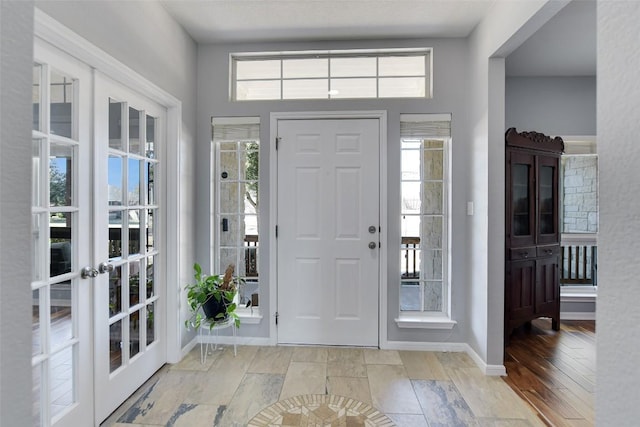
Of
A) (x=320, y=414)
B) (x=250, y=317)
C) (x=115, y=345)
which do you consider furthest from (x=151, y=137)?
(x=320, y=414)

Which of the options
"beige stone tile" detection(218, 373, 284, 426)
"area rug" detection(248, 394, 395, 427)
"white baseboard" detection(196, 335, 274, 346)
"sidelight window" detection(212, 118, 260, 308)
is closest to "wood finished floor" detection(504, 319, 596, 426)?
"area rug" detection(248, 394, 395, 427)

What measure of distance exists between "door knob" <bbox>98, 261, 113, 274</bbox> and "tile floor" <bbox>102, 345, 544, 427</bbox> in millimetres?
880

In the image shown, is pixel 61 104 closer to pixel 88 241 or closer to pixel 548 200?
pixel 88 241

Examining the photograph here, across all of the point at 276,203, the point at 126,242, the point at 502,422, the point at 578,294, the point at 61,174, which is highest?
the point at 61,174

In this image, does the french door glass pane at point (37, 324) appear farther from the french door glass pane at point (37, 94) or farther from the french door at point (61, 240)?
the french door glass pane at point (37, 94)

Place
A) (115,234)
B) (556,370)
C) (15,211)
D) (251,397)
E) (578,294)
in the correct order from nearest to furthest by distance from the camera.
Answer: (15,211), (115,234), (251,397), (556,370), (578,294)

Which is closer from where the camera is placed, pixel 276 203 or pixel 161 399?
pixel 161 399

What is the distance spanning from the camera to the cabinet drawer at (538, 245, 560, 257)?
119 inches

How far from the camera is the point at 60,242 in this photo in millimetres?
1612

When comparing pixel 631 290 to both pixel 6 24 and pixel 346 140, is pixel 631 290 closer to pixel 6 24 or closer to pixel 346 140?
pixel 6 24

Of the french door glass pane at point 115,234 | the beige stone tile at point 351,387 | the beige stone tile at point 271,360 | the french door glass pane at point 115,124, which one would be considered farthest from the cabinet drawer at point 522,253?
the french door glass pane at point 115,124

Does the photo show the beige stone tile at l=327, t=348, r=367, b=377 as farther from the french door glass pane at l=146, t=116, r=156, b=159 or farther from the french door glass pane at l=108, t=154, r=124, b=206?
the french door glass pane at l=146, t=116, r=156, b=159

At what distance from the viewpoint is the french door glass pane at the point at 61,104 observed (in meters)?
1.56

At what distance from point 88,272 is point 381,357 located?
7.19ft
